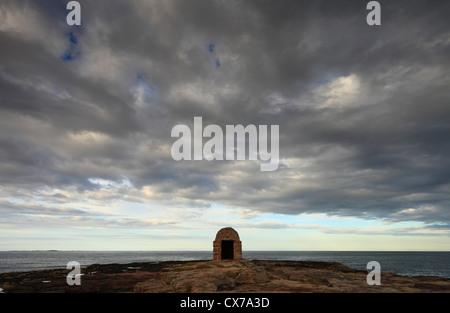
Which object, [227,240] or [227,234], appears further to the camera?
[227,234]

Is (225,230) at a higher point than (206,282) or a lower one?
higher

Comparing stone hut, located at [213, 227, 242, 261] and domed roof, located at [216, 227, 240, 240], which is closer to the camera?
stone hut, located at [213, 227, 242, 261]

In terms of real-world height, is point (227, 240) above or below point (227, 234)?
below

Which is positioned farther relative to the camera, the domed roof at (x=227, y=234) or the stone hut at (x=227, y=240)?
the domed roof at (x=227, y=234)
